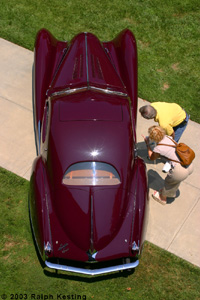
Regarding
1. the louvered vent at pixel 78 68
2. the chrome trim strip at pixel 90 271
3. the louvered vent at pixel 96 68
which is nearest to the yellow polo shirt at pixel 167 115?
the louvered vent at pixel 96 68

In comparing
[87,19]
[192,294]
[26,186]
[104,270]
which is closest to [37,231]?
[104,270]

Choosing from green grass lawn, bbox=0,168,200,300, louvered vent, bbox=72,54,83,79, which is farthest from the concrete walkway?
louvered vent, bbox=72,54,83,79

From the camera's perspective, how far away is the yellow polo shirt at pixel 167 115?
5637 mm

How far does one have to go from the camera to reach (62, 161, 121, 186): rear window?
15.6 feet

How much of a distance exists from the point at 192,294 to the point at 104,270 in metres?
1.58

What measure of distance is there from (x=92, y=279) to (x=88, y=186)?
5.19 feet

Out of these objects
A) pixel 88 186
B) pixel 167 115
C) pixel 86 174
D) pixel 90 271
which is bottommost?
pixel 90 271

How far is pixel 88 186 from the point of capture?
4.72 meters

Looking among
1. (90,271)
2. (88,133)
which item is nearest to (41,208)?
(90,271)

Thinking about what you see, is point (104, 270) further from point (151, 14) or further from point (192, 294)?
point (151, 14)

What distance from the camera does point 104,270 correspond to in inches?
181

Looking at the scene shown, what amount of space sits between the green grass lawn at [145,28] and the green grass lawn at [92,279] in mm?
3520

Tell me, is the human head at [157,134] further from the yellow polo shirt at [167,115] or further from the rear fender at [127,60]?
the rear fender at [127,60]

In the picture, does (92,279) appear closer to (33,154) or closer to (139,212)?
(139,212)
